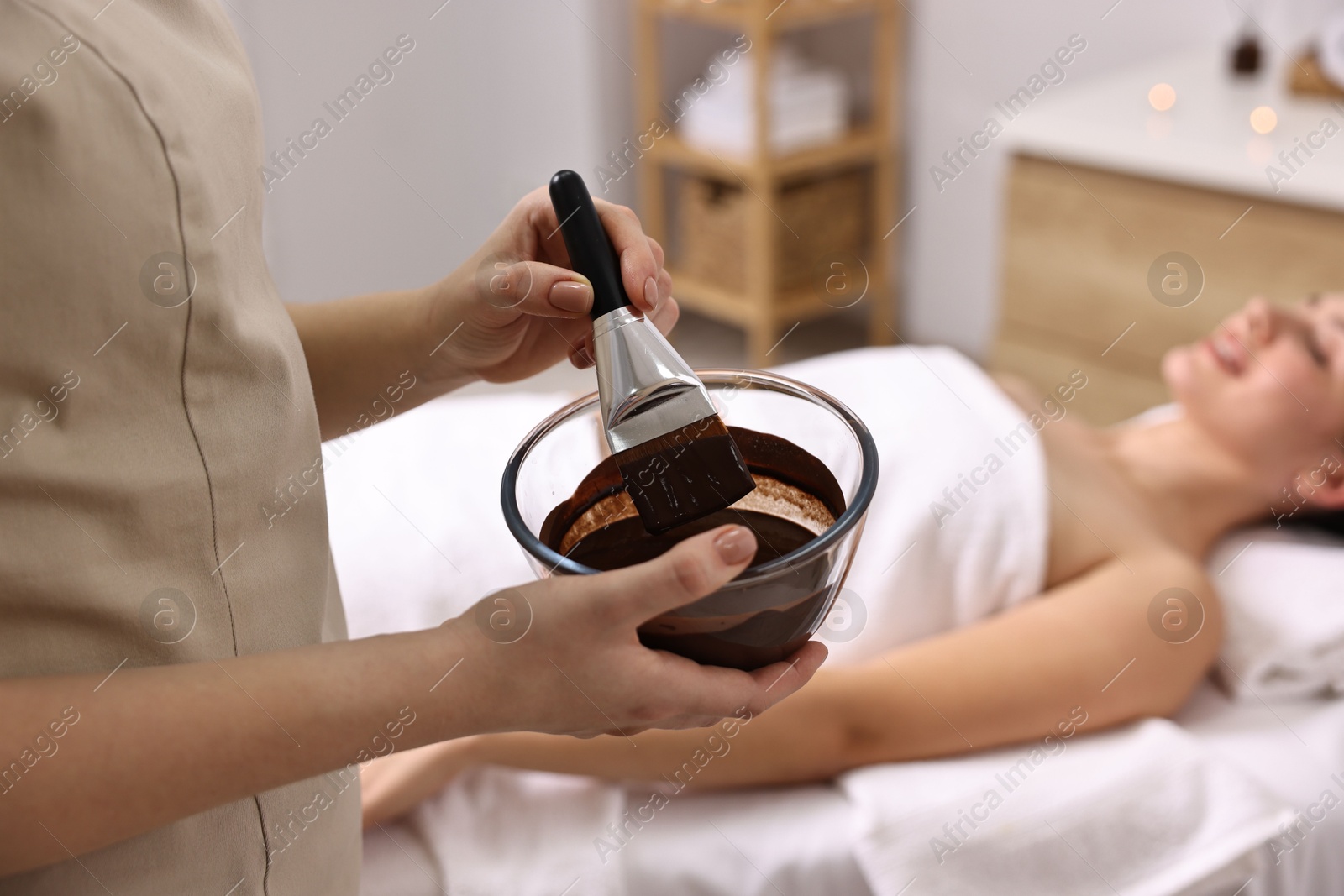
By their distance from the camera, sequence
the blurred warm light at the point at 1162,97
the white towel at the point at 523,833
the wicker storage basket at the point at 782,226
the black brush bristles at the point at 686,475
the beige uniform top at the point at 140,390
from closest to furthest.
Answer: the beige uniform top at the point at 140,390 < the black brush bristles at the point at 686,475 < the white towel at the point at 523,833 < the blurred warm light at the point at 1162,97 < the wicker storage basket at the point at 782,226

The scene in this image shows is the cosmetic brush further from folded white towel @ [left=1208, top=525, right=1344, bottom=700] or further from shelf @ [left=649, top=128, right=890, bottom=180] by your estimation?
shelf @ [left=649, top=128, right=890, bottom=180]

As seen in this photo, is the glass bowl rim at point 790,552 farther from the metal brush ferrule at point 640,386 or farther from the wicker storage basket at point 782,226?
the wicker storage basket at point 782,226

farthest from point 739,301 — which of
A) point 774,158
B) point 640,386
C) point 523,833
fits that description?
point 640,386

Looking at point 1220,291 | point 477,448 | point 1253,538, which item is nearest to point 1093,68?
point 1220,291

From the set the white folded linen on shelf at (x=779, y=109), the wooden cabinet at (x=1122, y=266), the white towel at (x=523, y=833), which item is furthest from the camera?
the white folded linen on shelf at (x=779, y=109)

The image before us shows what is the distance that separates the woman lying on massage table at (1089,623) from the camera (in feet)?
3.28

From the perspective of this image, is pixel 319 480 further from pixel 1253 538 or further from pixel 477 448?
pixel 1253 538

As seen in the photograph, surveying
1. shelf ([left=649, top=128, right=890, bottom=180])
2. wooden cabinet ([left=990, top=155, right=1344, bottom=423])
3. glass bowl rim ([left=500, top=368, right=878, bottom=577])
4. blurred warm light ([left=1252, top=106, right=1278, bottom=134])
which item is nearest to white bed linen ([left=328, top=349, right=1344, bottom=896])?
glass bowl rim ([left=500, top=368, right=878, bottom=577])

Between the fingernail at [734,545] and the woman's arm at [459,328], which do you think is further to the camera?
the woman's arm at [459,328]

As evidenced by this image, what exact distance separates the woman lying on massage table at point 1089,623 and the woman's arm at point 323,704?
1.68 ft

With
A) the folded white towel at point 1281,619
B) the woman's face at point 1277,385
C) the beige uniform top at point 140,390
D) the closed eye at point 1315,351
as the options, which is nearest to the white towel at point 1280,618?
the folded white towel at point 1281,619

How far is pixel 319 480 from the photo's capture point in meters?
0.59

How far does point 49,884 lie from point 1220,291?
5.73ft

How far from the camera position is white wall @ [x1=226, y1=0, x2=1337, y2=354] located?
2357mm
